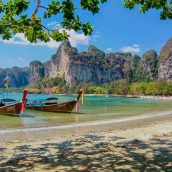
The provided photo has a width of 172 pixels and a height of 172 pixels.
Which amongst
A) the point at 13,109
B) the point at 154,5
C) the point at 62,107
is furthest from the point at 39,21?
the point at 62,107

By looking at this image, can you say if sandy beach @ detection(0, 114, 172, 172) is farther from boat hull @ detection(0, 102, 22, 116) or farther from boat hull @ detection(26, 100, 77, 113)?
boat hull @ detection(26, 100, 77, 113)

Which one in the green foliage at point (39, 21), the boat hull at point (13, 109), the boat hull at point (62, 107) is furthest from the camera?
the boat hull at point (62, 107)

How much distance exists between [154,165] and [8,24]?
4.44 m

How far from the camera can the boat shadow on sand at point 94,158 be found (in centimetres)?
821

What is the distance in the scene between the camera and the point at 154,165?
26.8ft

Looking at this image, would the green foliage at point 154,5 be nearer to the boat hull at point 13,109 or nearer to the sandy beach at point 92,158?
the sandy beach at point 92,158

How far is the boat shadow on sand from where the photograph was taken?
821 centimetres

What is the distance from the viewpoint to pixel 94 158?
9.30m

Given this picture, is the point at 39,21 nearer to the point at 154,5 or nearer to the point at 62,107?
the point at 154,5

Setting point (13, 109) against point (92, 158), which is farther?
point (13, 109)

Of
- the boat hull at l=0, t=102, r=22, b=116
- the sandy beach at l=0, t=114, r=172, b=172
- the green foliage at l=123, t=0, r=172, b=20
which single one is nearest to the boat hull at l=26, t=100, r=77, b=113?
the boat hull at l=0, t=102, r=22, b=116

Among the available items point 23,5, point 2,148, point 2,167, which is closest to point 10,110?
point 2,148

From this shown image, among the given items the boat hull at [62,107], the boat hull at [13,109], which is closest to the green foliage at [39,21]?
the boat hull at [13,109]

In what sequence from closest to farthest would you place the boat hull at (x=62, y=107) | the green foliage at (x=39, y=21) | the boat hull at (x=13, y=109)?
the green foliage at (x=39, y=21) → the boat hull at (x=13, y=109) → the boat hull at (x=62, y=107)
